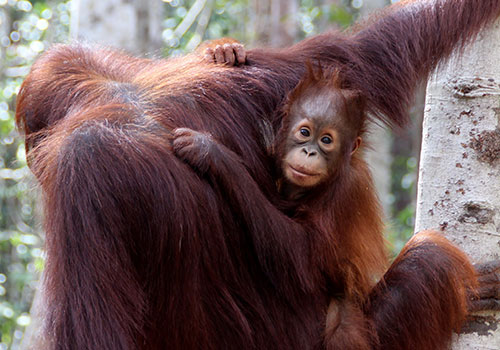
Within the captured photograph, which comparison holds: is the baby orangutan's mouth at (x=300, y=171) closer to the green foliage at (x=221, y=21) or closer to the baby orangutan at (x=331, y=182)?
the baby orangutan at (x=331, y=182)

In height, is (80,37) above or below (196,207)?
above

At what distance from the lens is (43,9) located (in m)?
9.72

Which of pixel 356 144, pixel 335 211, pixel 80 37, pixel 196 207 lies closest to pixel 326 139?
pixel 356 144

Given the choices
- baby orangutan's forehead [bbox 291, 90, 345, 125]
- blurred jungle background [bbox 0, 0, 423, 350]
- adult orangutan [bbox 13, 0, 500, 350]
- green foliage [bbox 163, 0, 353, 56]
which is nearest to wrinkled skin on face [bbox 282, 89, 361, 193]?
baby orangutan's forehead [bbox 291, 90, 345, 125]

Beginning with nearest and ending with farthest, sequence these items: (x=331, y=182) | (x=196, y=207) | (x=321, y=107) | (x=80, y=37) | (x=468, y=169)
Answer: (x=196, y=207)
(x=468, y=169)
(x=331, y=182)
(x=321, y=107)
(x=80, y=37)

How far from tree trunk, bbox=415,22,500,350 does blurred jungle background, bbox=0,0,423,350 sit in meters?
2.35

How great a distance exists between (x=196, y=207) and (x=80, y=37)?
3726mm

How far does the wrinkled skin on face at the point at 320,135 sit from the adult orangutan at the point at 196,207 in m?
0.13

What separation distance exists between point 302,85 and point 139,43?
13.4 ft

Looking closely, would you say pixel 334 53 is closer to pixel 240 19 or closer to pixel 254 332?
pixel 254 332

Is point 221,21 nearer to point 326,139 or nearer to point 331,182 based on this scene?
point 326,139

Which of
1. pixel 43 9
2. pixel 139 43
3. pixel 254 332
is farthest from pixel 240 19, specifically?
pixel 254 332

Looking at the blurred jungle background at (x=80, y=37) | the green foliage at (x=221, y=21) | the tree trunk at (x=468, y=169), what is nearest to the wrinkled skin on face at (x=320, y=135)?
the tree trunk at (x=468, y=169)

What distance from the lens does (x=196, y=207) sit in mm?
2662
